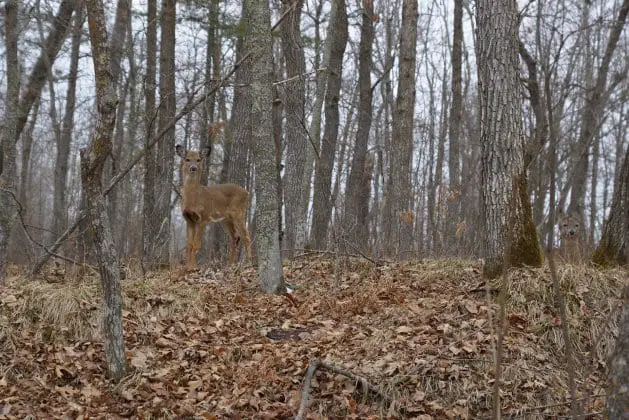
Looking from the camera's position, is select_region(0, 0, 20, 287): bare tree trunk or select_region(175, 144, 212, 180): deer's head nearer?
select_region(0, 0, 20, 287): bare tree trunk

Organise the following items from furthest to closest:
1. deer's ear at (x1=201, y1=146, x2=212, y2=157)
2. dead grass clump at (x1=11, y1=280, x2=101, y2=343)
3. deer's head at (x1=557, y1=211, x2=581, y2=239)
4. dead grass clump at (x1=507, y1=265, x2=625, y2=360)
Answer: deer's head at (x1=557, y1=211, x2=581, y2=239) → deer's ear at (x1=201, y1=146, x2=212, y2=157) → dead grass clump at (x1=11, y1=280, x2=101, y2=343) → dead grass clump at (x1=507, y1=265, x2=625, y2=360)

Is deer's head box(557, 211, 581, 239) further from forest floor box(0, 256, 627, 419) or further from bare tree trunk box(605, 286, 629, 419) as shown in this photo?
bare tree trunk box(605, 286, 629, 419)

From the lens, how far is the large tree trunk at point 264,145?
774cm

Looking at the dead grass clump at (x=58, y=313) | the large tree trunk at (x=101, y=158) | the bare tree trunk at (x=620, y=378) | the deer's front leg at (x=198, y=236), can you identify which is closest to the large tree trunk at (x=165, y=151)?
the deer's front leg at (x=198, y=236)

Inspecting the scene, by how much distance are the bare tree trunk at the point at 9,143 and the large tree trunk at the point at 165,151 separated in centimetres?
228

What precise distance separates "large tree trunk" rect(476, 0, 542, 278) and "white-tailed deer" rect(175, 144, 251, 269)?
512 cm

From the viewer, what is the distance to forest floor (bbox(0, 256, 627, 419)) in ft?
17.5

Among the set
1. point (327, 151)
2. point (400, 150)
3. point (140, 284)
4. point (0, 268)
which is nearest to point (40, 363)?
point (140, 284)

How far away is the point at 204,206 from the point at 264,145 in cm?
405

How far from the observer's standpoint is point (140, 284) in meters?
7.40

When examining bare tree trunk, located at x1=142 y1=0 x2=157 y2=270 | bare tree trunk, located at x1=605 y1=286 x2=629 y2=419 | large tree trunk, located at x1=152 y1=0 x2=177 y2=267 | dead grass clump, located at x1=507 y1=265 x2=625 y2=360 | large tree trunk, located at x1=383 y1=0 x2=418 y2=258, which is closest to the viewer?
bare tree trunk, located at x1=605 y1=286 x2=629 y2=419

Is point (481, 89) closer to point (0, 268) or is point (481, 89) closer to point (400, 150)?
point (400, 150)

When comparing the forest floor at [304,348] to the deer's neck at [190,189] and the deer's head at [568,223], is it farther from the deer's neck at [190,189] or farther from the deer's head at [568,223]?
the deer's head at [568,223]

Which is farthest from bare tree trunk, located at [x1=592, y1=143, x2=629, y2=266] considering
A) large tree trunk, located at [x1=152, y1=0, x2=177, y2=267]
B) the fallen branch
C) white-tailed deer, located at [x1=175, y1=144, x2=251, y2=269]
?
large tree trunk, located at [x1=152, y1=0, x2=177, y2=267]
